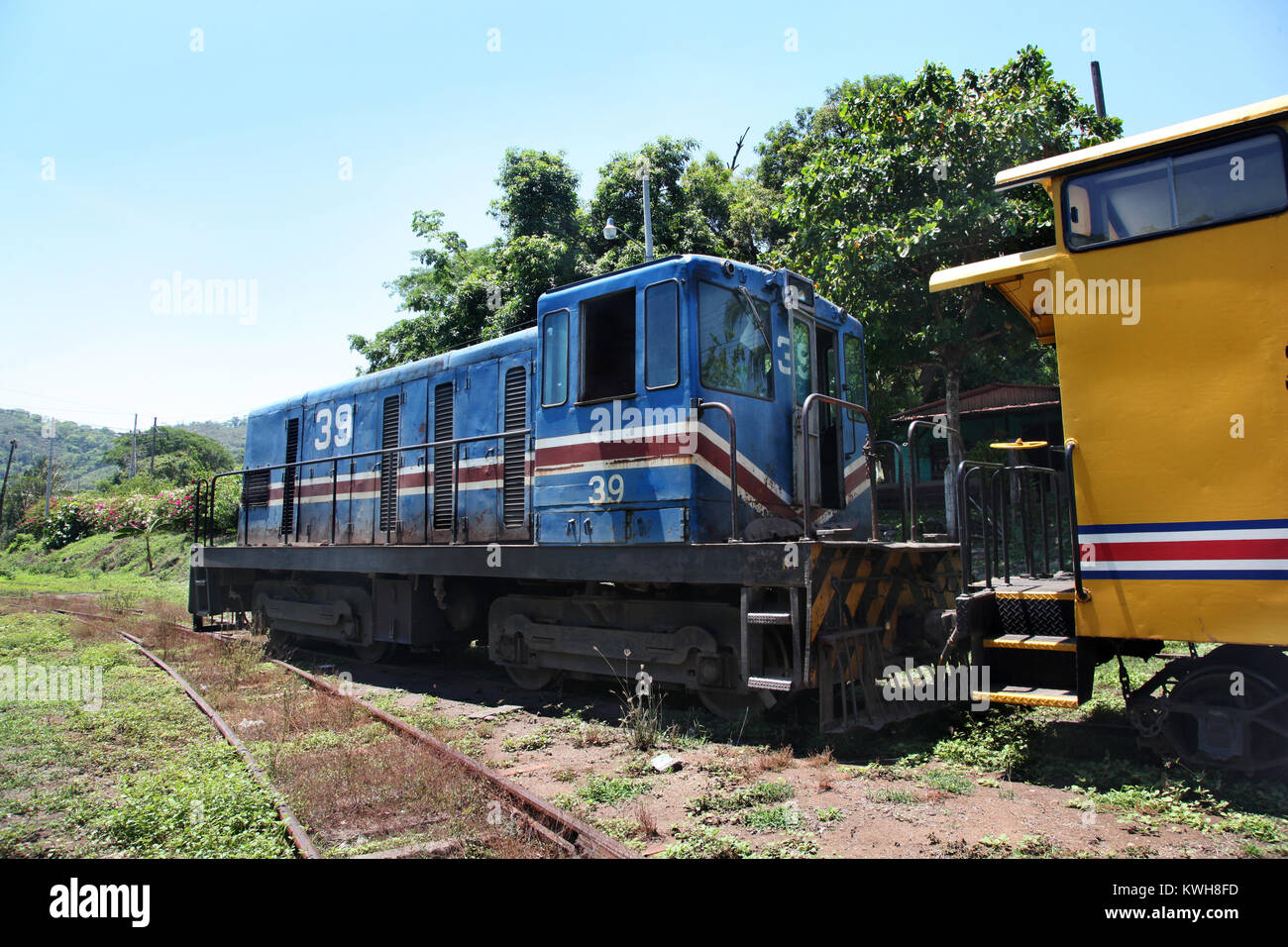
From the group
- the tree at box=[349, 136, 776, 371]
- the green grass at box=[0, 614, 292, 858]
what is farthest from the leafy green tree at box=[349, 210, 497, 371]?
the green grass at box=[0, 614, 292, 858]

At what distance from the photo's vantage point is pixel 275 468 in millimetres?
11578

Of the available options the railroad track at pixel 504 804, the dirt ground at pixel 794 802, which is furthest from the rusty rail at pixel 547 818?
the dirt ground at pixel 794 802

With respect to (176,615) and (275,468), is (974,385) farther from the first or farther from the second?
(176,615)

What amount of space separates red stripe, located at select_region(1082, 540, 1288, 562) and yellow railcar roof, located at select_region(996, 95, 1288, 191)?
7.23 ft

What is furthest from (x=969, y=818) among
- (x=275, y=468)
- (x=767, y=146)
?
(x=767, y=146)

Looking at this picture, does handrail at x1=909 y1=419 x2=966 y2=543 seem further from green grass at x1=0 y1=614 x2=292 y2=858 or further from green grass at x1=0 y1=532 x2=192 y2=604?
green grass at x1=0 y1=532 x2=192 y2=604

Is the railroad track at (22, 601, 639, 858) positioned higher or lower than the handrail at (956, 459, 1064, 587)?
lower

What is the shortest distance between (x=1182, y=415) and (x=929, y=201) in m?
10.3

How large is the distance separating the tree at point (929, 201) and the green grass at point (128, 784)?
1178 cm

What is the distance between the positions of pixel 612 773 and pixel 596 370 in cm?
325

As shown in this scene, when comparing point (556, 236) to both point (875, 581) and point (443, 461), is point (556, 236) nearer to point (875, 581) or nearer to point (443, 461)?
point (443, 461)

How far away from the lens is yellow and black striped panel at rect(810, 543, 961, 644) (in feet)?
17.7

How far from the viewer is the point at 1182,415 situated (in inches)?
168

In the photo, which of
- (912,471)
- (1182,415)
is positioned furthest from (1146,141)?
(912,471)
